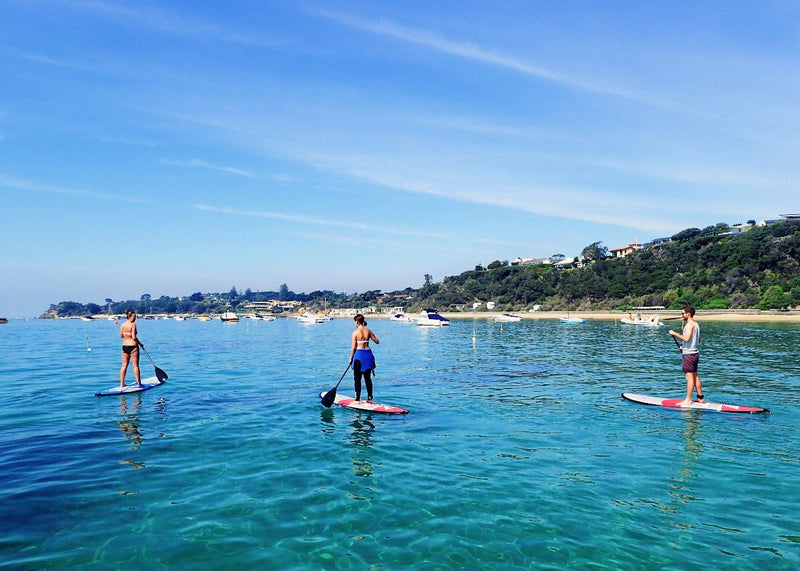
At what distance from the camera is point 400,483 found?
31.8 ft

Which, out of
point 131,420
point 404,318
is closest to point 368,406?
point 131,420

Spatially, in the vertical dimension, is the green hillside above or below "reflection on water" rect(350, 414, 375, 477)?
above

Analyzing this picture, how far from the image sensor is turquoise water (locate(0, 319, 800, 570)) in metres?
7.03

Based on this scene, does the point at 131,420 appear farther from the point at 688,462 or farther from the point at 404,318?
the point at 404,318

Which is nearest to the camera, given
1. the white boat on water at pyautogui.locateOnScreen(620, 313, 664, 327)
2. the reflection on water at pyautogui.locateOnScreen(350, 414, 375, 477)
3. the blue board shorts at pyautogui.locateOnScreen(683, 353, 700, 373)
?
the reflection on water at pyautogui.locateOnScreen(350, 414, 375, 477)

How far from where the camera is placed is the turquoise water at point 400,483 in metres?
7.03

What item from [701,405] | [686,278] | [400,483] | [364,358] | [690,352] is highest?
[686,278]

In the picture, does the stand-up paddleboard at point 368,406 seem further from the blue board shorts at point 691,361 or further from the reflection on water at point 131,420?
the blue board shorts at point 691,361

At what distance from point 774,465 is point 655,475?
9.19 ft

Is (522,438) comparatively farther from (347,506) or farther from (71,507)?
(71,507)

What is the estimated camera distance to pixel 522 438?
12961 mm

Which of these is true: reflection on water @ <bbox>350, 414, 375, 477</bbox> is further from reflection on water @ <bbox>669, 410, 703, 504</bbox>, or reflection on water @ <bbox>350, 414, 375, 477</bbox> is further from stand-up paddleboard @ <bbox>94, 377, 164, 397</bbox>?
stand-up paddleboard @ <bbox>94, 377, 164, 397</bbox>

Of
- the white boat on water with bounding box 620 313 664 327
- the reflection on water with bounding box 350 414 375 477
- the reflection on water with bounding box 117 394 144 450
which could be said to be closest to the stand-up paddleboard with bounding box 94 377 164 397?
the reflection on water with bounding box 117 394 144 450

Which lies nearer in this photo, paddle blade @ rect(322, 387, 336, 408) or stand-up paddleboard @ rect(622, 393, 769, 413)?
stand-up paddleboard @ rect(622, 393, 769, 413)
